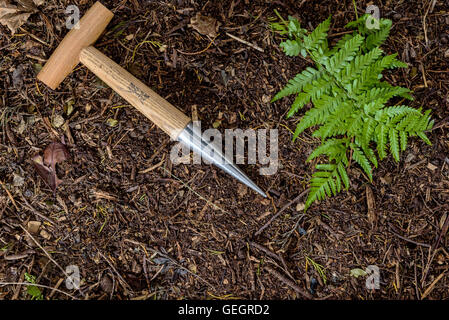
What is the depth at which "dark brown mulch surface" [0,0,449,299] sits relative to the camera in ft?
11.9

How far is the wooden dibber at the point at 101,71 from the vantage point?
10.7 feet

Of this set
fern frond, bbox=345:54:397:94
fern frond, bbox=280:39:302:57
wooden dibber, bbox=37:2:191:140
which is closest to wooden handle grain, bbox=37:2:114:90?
wooden dibber, bbox=37:2:191:140

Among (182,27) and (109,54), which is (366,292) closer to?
(182,27)

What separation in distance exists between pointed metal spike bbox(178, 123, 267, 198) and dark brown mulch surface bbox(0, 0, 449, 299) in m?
0.22

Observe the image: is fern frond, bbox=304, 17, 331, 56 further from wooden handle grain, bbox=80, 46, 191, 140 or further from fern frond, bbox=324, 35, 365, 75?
wooden handle grain, bbox=80, 46, 191, 140

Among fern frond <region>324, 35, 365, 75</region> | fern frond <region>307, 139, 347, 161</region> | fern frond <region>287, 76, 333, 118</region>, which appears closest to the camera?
fern frond <region>324, 35, 365, 75</region>

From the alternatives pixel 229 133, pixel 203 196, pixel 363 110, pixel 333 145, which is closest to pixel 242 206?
pixel 203 196

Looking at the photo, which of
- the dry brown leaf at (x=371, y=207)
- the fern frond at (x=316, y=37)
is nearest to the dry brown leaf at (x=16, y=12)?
the fern frond at (x=316, y=37)

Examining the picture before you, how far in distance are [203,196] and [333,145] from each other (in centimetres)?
134

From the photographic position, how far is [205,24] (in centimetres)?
369

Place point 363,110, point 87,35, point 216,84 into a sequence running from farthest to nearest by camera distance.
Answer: point 216,84 → point 87,35 → point 363,110

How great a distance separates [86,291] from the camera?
11.8 ft

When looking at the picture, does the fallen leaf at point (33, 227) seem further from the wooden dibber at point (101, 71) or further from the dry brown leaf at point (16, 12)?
the dry brown leaf at point (16, 12)

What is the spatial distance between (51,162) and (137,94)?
3.82 feet
